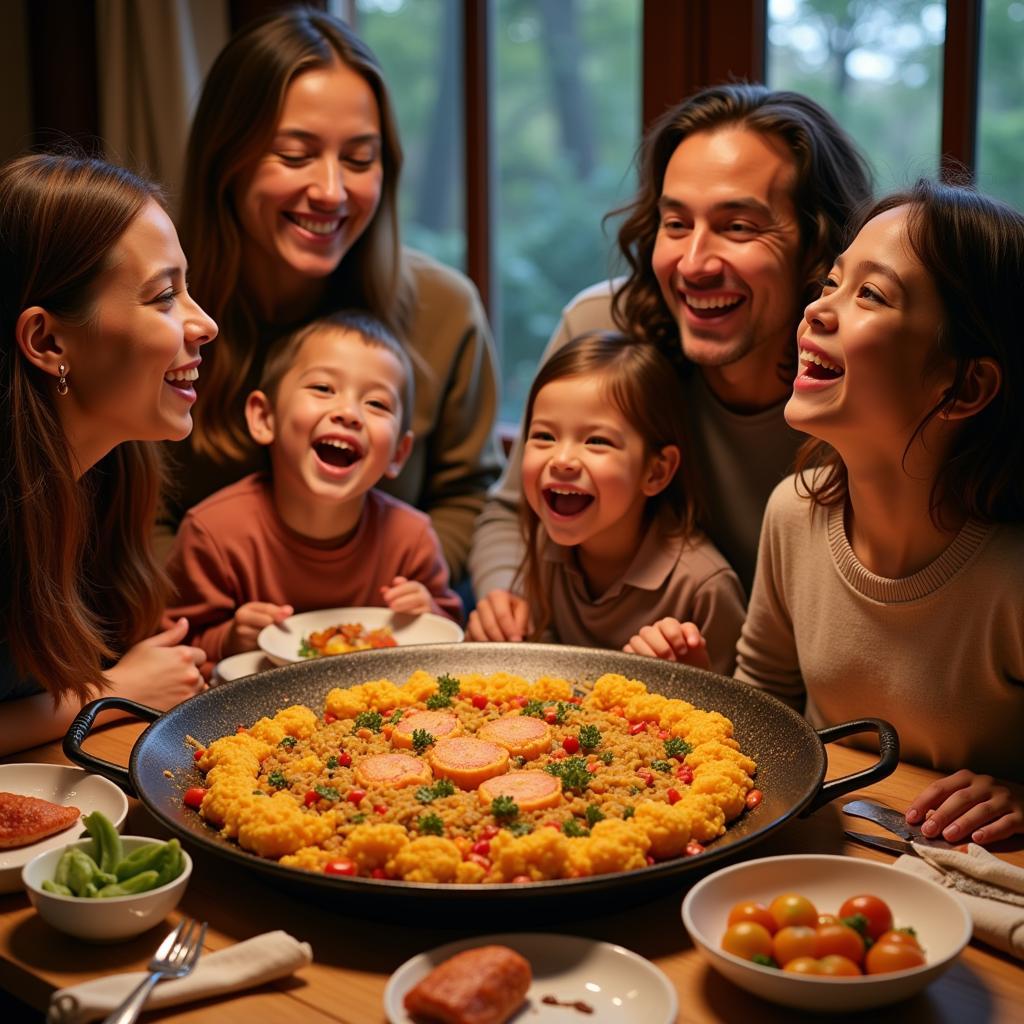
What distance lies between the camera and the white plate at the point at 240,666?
222 cm

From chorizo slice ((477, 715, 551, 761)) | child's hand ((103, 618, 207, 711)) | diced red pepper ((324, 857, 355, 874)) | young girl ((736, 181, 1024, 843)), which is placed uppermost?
young girl ((736, 181, 1024, 843))

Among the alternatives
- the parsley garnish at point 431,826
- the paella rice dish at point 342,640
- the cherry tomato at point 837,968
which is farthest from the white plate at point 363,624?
the cherry tomato at point 837,968

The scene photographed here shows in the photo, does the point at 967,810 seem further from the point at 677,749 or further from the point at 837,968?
the point at 837,968

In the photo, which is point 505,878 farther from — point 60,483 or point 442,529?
point 442,529

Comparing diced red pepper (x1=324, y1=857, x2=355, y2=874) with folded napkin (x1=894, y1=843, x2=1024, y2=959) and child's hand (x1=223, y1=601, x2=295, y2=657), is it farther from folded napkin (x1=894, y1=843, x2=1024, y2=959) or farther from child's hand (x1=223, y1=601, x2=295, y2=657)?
child's hand (x1=223, y1=601, x2=295, y2=657)

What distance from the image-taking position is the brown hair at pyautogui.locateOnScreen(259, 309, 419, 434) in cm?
270

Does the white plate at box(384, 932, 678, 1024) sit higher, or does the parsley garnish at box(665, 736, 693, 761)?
the white plate at box(384, 932, 678, 1024)

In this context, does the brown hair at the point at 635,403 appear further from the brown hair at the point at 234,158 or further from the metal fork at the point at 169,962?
the metal fork at the point at 169,962

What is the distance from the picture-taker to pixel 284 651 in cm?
237

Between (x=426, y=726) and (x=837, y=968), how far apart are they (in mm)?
758

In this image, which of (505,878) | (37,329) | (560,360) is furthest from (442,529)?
(505,878)

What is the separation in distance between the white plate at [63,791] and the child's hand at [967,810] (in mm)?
990

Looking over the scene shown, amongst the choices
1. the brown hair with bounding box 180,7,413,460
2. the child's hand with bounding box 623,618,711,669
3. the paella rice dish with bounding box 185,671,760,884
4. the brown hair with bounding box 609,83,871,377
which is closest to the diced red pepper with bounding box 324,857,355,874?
the paella rice dish with bounding box 185,671,760,884

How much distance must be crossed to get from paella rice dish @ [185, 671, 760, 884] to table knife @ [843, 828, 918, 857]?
0.43 feet
